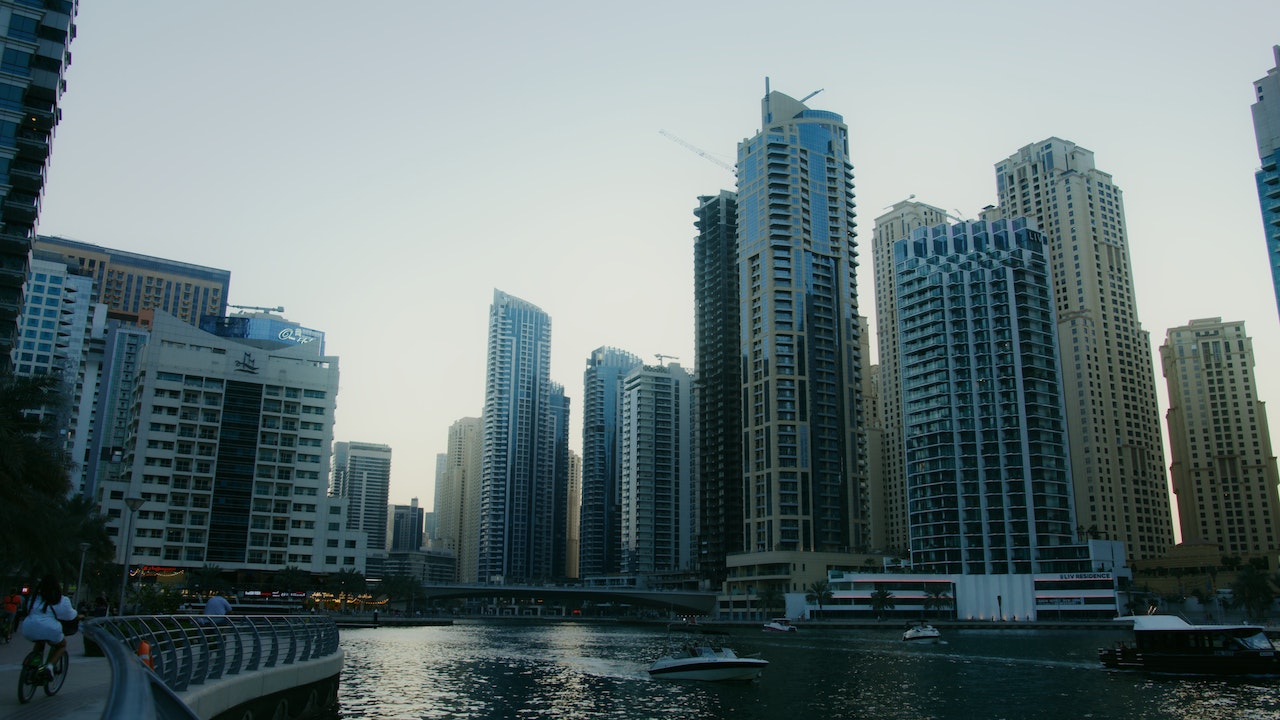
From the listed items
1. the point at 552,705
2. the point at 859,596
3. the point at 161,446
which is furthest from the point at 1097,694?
the point at 161,446

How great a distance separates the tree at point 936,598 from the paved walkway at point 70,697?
16897cm

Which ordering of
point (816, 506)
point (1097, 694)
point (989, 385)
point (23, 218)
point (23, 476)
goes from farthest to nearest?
point (816, 506), point (989, 385), point (23, 218), point (1097, 694), point (23, 476)

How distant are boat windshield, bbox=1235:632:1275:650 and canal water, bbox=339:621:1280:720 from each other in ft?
8.85

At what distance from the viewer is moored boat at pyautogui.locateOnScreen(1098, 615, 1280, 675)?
62406mm

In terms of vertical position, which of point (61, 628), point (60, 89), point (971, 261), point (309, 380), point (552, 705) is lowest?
point (552, 705)

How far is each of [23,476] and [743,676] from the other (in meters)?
45.5

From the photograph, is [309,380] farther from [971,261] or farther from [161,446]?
[971,261]

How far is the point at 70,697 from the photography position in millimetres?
20156

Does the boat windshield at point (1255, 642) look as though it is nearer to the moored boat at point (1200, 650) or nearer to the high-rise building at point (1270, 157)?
the moored boat at point (1200, 650)

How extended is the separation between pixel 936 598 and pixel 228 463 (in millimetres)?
130649

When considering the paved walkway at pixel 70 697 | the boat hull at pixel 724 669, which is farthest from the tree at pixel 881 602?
the paved walkway at pixel 70 697

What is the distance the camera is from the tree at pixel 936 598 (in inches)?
6983

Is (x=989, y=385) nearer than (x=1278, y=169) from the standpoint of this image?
No

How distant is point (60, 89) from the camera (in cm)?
9194
